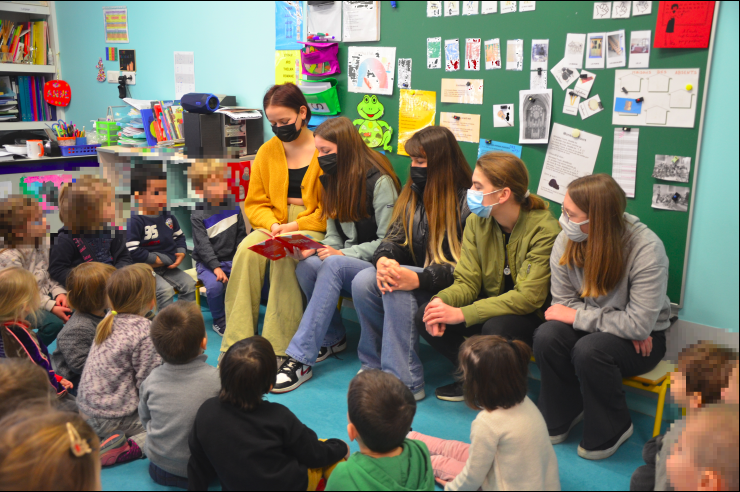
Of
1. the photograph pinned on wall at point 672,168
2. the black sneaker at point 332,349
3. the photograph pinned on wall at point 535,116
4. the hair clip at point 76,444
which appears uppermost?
the photograph pinned on wall at point 535,116

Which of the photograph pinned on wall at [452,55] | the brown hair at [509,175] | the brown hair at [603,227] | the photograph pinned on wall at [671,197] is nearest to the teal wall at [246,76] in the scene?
the photograph pinned on wall at [671,197]

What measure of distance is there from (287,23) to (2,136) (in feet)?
9.19

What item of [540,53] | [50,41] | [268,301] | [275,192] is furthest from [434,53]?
[50,41]

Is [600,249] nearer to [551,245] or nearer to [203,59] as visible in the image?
[551,245]

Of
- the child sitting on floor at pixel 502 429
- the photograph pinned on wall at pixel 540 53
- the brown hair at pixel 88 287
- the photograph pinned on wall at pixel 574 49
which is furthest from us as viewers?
the photograph pinned on wall at pixel 540 53

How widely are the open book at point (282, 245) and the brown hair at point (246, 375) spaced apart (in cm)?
102

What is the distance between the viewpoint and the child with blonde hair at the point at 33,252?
2.76 metres

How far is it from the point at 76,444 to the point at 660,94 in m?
2.28

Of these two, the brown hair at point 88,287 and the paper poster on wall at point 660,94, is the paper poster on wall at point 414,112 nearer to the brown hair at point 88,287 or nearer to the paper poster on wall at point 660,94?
the paper poster on wall at point 660,94

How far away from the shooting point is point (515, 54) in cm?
264

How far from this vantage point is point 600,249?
6.70ft

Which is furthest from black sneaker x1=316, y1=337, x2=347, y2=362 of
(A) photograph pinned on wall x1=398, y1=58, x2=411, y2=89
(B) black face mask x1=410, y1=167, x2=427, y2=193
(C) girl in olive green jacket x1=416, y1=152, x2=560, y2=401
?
(A) photograph pinned on wall x1=398, y1=58, x2=411, y2=89

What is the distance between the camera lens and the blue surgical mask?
233cm

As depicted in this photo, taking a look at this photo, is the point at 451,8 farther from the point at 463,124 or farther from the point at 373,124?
the point at 373,124
